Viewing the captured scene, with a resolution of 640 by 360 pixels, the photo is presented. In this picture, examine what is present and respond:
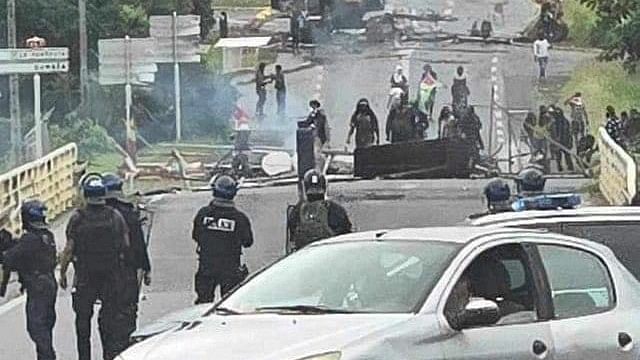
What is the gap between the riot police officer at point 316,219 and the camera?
1380 centimetres

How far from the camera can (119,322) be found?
1261 cm

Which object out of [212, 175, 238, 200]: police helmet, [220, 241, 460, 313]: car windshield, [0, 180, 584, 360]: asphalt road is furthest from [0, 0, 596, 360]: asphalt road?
[220, 241, 460, 313]: car windshield

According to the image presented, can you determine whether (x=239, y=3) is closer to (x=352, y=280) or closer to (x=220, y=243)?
(x=220, y=243)

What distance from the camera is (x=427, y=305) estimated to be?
25.5ft

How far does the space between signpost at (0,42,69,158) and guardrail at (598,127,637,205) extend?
9.53 metres

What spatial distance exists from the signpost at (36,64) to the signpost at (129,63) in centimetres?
75

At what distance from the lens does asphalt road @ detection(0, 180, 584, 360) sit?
21.8m

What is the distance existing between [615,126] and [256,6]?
6850 millimetres

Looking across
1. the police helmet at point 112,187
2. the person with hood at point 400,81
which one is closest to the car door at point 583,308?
the police helmet at point 112,187

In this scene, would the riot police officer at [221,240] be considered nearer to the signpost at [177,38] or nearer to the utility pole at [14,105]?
the utility pole at [14,105]

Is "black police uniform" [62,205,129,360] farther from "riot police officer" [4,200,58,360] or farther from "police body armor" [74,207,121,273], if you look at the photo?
"riot police officer" [4,200,58,360]

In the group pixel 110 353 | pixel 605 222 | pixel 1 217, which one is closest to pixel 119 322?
pixel 110 353

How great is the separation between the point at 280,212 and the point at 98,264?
1337 cm

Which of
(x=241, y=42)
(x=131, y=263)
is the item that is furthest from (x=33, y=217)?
(x=241, y=42)
